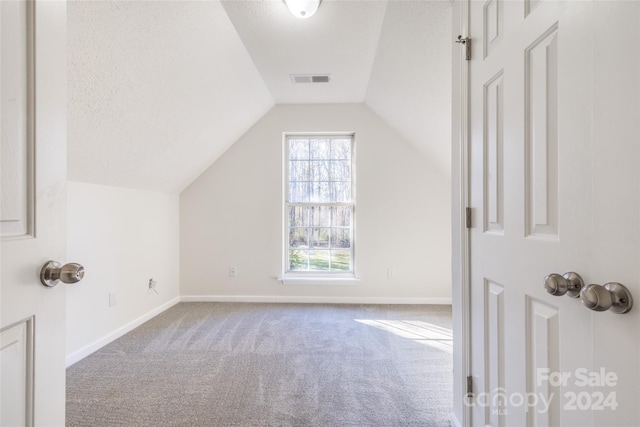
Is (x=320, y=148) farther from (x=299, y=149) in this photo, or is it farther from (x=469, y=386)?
(x=469, y=386)

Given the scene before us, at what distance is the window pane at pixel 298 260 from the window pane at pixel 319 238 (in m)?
0.16

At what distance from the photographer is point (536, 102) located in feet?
2.87

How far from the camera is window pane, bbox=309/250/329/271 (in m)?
3.81

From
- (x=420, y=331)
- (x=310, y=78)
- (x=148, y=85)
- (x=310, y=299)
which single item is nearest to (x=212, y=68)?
(x=148, y=85)

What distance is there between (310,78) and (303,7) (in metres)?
1.12

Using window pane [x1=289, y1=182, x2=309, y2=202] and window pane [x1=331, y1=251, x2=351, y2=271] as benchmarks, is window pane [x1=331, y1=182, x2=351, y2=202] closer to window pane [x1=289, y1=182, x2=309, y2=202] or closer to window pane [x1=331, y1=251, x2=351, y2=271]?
window pane [x1=289, y1=182, x2=309, y2=202]

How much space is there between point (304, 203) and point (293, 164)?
509mm

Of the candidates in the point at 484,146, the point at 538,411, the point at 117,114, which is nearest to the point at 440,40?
the point at 484,146

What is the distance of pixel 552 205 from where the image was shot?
0.81 metres

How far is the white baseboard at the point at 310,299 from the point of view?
3.61m

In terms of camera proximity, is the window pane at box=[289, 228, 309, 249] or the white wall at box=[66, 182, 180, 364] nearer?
the white wall at box=[66, 182, 180, 364]

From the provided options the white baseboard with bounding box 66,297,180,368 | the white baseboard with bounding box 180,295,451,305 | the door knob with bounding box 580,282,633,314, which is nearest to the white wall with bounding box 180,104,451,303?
A: the white baseboard with bounding box 180,295,451,305

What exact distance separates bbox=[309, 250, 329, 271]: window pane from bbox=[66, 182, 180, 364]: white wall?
5.38 ft

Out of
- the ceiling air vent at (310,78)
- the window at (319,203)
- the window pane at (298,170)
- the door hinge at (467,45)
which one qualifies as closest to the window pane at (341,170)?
the window at (319,203)
